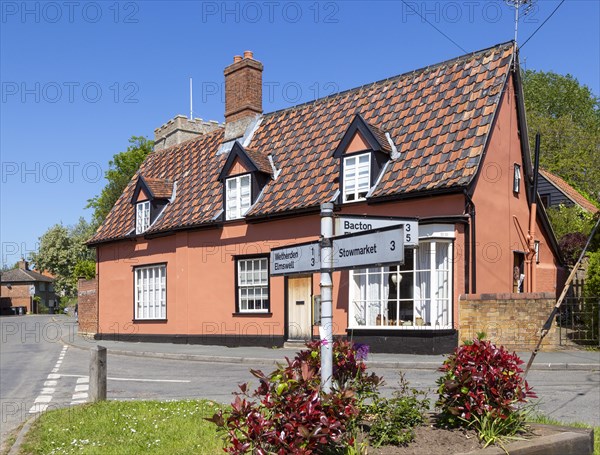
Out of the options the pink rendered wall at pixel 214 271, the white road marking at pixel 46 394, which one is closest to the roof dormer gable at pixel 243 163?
the pink rendered wall at pixel 214 271

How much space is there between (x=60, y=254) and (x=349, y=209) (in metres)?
85.7

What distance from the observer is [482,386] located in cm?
574

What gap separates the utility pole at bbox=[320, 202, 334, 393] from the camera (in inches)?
211

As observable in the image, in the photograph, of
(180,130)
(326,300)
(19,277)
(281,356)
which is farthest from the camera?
(19,277)

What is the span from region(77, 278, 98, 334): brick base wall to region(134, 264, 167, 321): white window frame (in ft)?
12.4

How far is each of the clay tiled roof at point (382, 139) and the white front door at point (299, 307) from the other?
2.36m

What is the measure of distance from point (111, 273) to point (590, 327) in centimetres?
1979

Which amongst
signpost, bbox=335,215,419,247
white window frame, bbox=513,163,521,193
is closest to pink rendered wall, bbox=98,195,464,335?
white window frame, bbox=513,163,521,193

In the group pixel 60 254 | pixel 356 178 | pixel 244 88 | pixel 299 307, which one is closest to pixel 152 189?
pixel 244 88

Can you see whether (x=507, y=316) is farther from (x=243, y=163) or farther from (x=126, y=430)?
(x=126, y=430)

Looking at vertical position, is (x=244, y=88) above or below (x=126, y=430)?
above

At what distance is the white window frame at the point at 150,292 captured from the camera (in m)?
26.1

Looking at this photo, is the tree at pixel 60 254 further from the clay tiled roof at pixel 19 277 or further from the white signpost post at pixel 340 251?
the white signpost post at pixel 340 251

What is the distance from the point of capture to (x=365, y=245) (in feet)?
17.1
